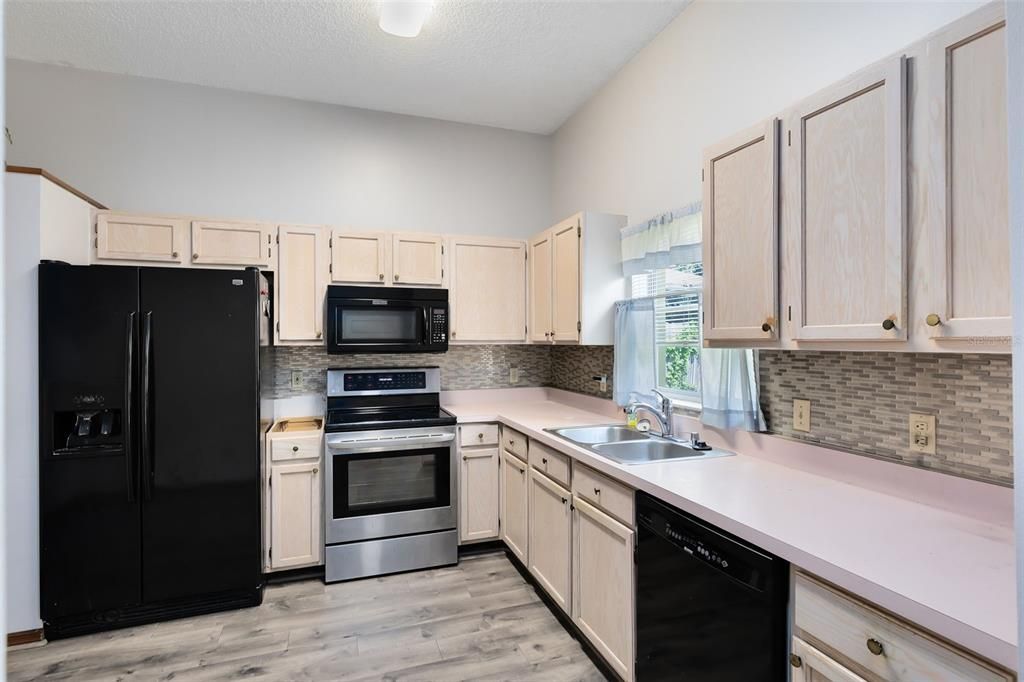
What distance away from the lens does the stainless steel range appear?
3018 millimetres

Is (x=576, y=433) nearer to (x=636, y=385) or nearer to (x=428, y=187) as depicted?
(x=636, y=385)

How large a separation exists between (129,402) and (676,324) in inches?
107

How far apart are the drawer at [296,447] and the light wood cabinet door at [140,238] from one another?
1.23 meters

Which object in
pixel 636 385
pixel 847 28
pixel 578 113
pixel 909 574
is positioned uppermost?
pixel 578 113

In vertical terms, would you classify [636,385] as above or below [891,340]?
below

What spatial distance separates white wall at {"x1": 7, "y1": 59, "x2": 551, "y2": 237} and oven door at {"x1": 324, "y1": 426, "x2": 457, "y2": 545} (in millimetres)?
1572

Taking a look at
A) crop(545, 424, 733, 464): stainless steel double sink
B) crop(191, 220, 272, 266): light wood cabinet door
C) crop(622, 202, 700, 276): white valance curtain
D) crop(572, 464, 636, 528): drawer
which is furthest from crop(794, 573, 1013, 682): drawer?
crop(191, 220, 272, 266): light wood cabinet door

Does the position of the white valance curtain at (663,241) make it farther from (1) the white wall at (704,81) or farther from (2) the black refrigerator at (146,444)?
(2) the black refrigerator at (146,444)

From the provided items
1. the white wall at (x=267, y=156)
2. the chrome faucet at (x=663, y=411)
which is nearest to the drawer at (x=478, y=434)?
the chrome faucet at (x=663, y=411)

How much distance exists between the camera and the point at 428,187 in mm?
3902

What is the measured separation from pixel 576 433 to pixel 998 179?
1986mm

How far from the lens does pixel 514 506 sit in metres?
3.14

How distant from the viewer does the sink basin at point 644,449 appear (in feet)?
8.03

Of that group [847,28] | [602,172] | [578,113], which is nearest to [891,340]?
[847,28]
